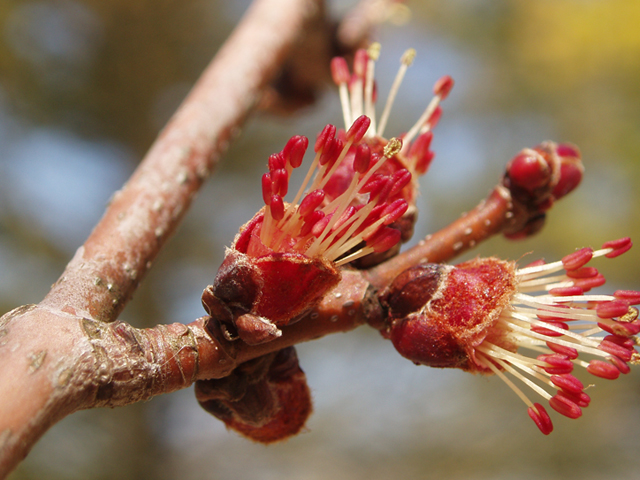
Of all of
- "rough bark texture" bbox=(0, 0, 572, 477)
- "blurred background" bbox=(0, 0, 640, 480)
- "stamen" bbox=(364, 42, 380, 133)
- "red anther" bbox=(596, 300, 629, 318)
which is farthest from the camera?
"blurred background" bbox=(0, 0, 640, 480)

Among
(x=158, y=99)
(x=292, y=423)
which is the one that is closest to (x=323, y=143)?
(x=292, y=423)

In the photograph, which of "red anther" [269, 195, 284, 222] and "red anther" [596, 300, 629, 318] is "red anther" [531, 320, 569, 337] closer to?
"red anther" [596, 300, 629, 318]

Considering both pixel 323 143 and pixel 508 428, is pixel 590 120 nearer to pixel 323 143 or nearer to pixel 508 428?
pixel 508 428

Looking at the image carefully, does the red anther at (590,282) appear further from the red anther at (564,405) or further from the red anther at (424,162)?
the red anther at (424,162)

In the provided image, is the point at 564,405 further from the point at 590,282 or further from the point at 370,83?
the point at 370,83

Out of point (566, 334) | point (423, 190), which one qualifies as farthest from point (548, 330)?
point (423, 190)

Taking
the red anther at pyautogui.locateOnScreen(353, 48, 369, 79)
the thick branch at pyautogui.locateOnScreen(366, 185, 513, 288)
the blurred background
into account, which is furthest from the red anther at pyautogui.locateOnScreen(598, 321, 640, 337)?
the blurred background
